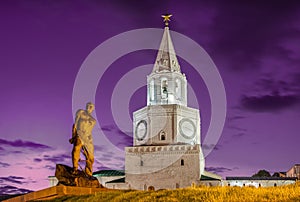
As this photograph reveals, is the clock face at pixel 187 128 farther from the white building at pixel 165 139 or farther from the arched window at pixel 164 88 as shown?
the arched window at pixel 164 88

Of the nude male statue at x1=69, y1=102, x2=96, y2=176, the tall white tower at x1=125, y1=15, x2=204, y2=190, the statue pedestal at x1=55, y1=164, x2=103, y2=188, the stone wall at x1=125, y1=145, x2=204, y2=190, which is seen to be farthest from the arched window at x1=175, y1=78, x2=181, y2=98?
the statue pedestal at x1=55, y1=164, x2=103, y2=188

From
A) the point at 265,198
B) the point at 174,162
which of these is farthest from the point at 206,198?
the point at 174,162

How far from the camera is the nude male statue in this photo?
65.2ft

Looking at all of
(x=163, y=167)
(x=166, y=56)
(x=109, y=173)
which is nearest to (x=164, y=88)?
(x=166, y=56)

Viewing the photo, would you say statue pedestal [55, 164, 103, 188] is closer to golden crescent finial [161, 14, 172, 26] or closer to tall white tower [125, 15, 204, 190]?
tall white tower [125, 15, 204, 190]

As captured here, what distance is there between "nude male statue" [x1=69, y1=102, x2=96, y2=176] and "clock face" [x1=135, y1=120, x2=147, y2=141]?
34.9 metres

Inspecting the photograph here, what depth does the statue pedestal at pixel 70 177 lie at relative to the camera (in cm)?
1913

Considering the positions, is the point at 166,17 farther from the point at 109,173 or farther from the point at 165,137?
the point at 109,173

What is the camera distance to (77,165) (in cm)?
1970

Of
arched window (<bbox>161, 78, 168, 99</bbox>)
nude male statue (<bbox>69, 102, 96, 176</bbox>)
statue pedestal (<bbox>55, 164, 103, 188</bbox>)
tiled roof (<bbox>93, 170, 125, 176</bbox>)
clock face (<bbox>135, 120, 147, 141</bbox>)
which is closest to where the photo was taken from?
statue pedestal (<bbox>55, 164, 103, 188</bbox>)

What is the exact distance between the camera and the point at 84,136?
1997 centimetres

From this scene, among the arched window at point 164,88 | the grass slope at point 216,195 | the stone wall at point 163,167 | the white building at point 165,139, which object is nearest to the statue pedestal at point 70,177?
the grass slope at point 216,195

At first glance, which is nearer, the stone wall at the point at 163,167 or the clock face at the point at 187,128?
the stone wall at the point at 163,167

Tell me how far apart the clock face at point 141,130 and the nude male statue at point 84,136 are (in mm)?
34868
